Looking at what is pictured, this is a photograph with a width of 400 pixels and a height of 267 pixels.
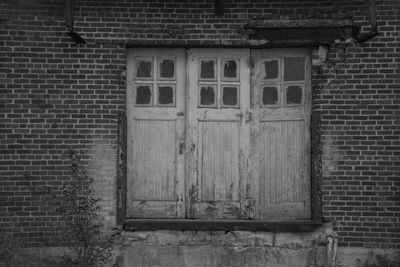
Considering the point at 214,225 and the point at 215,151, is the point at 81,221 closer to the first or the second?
the point at 214,225

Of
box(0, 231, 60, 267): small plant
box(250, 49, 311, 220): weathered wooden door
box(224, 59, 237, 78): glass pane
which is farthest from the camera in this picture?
box(224, 59, 237, 78): glass pane

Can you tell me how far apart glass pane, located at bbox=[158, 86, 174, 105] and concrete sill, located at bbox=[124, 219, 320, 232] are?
5.43ft

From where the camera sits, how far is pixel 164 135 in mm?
8016

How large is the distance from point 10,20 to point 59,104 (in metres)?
1.30

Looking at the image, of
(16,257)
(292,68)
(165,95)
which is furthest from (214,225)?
(16,257)

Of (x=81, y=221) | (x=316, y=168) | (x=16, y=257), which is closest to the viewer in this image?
(x=81, y=221)

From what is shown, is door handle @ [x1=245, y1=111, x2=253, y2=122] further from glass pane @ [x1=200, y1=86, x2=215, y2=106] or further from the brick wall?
the brick wall

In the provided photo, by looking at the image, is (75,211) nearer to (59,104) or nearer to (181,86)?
(59,104)

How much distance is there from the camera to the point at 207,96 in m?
8.05

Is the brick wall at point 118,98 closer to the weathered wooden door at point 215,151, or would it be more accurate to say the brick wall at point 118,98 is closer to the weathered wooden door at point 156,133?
the weathered wooden door at point 156,133

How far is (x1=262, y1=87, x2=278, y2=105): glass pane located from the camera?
8023 mm

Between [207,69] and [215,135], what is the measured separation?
0.93 m

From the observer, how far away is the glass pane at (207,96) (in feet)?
26.3

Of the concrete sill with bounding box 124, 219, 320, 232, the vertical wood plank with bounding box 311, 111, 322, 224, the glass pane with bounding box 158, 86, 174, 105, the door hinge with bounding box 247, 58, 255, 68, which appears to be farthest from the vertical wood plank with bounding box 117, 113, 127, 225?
the vertical wood plank with bounding box 311, 111, 322, 224
